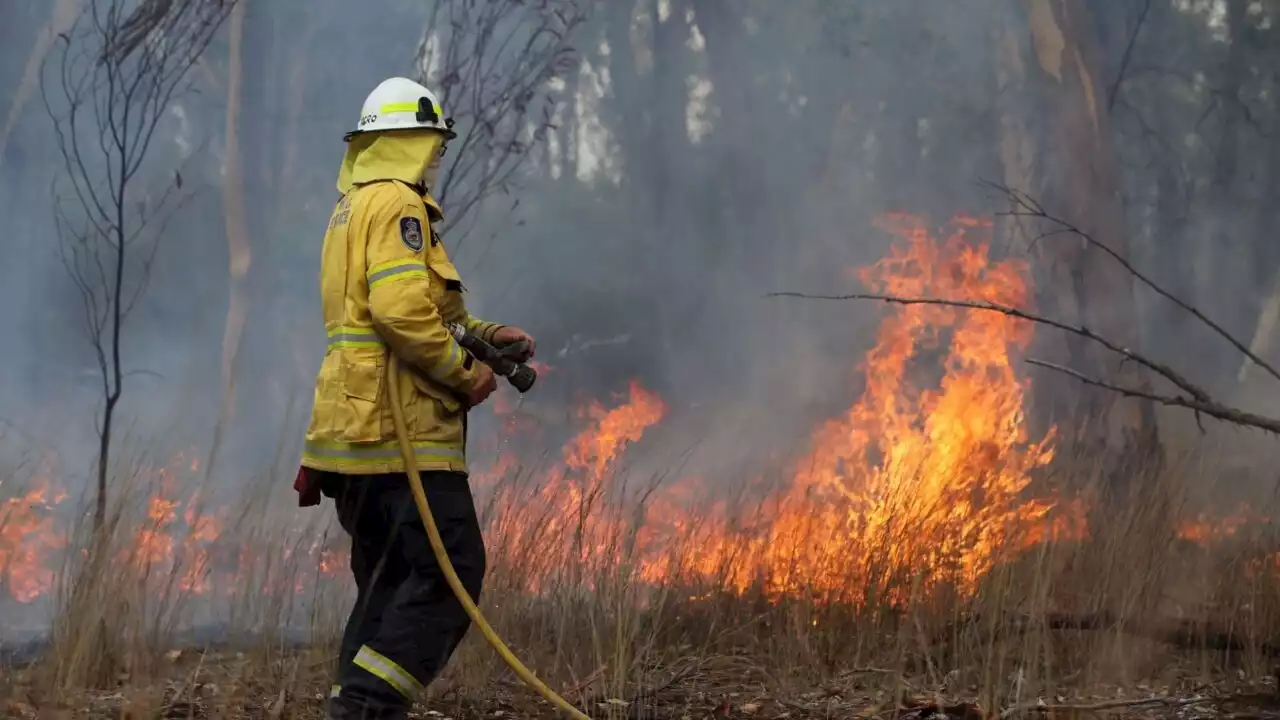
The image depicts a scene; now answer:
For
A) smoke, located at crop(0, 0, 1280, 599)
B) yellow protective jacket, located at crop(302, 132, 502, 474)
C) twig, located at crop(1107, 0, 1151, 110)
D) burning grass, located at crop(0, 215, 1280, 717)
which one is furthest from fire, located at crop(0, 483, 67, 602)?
twig, located at crop(1107, 0, 1151, 110)

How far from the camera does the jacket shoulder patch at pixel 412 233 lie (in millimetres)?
2480

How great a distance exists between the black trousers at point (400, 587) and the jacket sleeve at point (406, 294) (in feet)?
0.84

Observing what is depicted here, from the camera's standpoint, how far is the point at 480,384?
8.35 ft

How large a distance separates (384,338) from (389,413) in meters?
0.17

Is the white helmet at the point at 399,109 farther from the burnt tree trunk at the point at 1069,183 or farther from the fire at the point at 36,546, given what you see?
the burnt tree trunk at the point at 1069,183

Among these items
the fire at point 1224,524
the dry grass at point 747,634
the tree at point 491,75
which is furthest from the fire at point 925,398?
the tree at point 491,75

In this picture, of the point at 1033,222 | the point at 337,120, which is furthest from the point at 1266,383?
the point at 337,120

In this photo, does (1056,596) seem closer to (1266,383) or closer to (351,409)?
(351,409)

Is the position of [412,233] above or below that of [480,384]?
above

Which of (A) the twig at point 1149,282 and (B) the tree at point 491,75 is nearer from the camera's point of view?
(A) the twig at point 1149,282

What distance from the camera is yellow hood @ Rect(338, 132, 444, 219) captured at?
2602mm

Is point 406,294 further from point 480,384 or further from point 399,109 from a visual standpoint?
point 399,109

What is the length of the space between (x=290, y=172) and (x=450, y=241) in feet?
3.50

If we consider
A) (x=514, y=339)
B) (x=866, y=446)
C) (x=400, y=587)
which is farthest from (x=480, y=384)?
(x=866, y=446)
